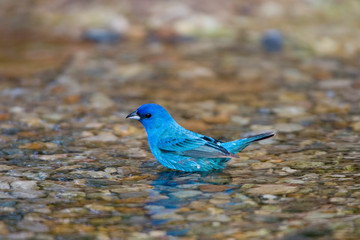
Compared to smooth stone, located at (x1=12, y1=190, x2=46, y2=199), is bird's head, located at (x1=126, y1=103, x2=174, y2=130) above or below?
above

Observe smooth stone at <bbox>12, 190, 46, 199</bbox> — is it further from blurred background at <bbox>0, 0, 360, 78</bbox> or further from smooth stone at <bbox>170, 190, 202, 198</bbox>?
blurred background at <bbox>0, 0, 360, 78</bbox>

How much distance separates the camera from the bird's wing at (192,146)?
182 inches

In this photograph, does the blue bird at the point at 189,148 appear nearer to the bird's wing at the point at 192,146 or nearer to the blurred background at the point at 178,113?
the bird's wing at the point at 192,146

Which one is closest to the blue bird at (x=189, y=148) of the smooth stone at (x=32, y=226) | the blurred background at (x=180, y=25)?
the smooth stone at (x=32, y=226)

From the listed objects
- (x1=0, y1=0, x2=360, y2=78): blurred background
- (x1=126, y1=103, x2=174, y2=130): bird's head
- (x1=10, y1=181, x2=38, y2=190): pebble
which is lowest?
(x1=10, y1=181, x2=38, y2=190): pebble

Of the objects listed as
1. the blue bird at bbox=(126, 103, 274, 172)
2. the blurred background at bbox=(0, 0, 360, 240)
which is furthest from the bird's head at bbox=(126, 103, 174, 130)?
the blurred background at bbox=(0, 0, 360, 240)

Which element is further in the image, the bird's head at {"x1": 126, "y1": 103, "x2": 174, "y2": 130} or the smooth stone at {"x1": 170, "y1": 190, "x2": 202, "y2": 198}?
the bird's head at {"x1": 126, "y1": 103, "x2": 174, "y2": 130}

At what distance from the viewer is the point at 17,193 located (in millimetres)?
4082

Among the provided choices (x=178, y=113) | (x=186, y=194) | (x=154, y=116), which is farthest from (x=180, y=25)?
(x=186, y=194)

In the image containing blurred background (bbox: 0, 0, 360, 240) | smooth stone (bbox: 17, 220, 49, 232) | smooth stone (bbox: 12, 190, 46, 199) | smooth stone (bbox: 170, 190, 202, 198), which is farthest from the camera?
smooth stone (bbox: 170, 190, 202, 198)

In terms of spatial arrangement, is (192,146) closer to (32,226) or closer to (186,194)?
(186,194)

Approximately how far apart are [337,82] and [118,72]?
3080mm

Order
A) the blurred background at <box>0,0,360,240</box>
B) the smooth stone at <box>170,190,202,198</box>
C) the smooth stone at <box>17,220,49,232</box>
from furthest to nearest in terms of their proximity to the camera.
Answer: the smooth stone at <box>170,190,202,198</box>
the blurred background at <box>0,0,360,240</box>
the smooth stone at <box>17,220,49,232</box>

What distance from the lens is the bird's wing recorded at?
462 cm
